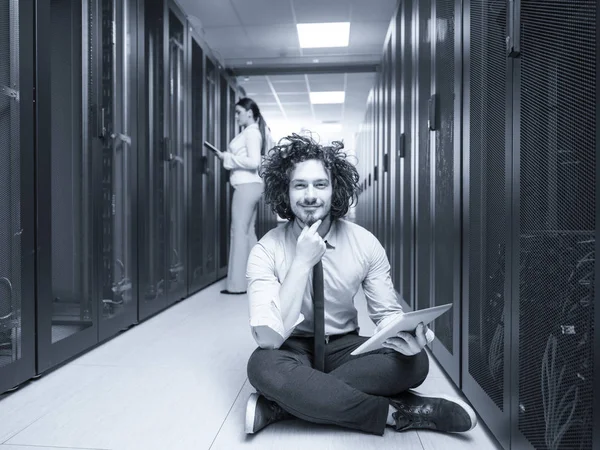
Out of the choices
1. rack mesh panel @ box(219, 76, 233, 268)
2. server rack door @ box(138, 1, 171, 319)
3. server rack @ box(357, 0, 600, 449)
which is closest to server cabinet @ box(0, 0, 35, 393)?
server rack door @ box(138, 1, 171, 319)

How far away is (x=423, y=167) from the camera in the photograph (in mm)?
2334

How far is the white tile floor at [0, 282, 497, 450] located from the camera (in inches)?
51.6

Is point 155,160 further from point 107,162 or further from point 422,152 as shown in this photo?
point 422,152

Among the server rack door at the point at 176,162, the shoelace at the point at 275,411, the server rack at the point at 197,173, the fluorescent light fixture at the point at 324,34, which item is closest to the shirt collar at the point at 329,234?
the shoelace at the point at 275,411

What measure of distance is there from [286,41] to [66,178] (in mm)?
3721

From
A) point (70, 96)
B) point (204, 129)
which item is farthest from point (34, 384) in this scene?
point (204, 129)

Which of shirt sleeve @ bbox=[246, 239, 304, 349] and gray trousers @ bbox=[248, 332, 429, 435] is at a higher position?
shirt sleeve @ bbox=[246, 239, 304, 349]

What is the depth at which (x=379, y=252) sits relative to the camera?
157 centimetres

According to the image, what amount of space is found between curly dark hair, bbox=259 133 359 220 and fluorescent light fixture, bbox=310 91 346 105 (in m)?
6.44

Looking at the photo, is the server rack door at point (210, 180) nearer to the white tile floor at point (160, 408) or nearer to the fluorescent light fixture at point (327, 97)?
the white tile floor at point (160, 408)

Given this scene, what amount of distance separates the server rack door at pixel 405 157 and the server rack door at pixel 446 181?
0.58 m

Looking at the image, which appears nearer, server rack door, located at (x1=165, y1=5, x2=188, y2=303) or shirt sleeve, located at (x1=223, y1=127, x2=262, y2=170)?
server rack door, located at (x1=165, y1=5, x2=188, y2=303)

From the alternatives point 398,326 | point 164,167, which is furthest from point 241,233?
point 398,326

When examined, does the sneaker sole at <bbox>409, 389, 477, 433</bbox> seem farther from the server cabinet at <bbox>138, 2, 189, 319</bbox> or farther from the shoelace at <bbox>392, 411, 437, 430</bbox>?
the server cabinet at <bbox>138, 2, 189, 319</bbox>
